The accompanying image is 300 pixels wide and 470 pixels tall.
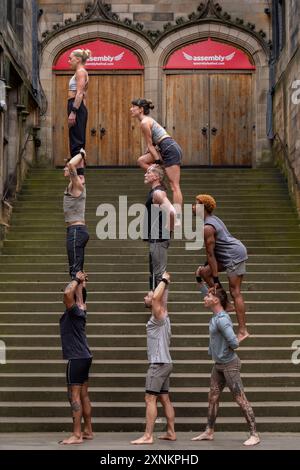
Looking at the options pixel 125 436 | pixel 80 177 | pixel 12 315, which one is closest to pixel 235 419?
pixel 125 436

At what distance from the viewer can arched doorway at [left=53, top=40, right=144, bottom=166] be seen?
21641 millimetres

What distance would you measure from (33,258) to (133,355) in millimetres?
4406

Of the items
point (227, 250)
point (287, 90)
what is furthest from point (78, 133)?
point (287, 90)

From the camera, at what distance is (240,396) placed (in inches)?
352

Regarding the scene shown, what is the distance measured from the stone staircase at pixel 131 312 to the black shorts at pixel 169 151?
2.24m

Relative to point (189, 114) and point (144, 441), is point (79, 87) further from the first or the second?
point (189, 114)

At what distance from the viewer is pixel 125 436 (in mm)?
9453

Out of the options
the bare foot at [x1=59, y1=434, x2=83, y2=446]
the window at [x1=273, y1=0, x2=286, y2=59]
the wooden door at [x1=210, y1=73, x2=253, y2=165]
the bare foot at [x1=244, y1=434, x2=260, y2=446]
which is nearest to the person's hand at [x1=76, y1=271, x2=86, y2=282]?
the bare foot at [x1=59, y1=434, x2=83, y2=446]

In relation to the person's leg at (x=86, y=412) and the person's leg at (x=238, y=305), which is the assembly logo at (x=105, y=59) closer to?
the person's leg at (x=238, y=305)

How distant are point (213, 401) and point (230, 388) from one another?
238 millimetres

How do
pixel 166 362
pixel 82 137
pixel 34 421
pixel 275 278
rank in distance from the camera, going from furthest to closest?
pixel 275 278
pixel 82 137
pixel 34 421
pixel 166 362

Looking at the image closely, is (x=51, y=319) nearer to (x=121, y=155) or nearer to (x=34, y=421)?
(x=34, y=421)

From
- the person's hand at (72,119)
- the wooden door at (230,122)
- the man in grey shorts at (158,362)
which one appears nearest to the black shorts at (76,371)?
the man in grey shorts at (158,362)

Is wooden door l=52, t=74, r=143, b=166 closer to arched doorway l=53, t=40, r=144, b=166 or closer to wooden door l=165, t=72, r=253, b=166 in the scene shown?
arched doorway l=53, t=40, r=144, b=166
